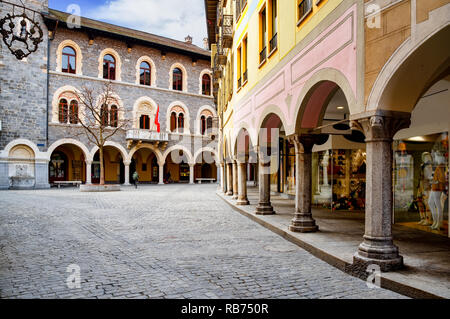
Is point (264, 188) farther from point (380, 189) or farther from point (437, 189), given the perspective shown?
point (380, 189)

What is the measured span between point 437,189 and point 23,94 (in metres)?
29.9

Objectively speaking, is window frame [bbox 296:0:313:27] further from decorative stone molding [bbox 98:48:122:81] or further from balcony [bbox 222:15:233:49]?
decorative stone molding [bbox 98:48:122:81]

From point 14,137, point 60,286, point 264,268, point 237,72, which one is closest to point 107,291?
point 60,286

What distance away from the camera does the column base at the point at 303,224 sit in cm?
803

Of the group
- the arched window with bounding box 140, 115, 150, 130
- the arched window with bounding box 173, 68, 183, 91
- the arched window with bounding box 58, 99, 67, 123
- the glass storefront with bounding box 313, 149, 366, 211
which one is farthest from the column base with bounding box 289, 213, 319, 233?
the arched window with bounding box 173, 68, 183, 91

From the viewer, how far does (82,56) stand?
104 ft

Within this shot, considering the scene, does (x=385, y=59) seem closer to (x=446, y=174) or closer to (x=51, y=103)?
(x=446, y=174)

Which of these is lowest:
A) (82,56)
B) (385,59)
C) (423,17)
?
(385,59)

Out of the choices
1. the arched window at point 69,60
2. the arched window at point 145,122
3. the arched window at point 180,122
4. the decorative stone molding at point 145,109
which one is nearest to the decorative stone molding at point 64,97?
the arched window at point 69,60

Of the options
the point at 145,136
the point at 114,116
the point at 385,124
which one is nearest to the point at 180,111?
the point at 145,136

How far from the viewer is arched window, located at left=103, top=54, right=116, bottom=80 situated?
3312cm

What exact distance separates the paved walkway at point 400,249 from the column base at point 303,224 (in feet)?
0.59

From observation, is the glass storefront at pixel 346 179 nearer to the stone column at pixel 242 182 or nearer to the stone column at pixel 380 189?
the stone column at pixel 242 182
